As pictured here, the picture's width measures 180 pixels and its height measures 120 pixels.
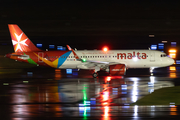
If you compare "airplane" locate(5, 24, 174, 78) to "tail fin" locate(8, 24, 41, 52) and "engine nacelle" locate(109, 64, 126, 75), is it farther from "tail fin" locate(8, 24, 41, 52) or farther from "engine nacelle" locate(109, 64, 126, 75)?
"engine nacelle" locate(109, 64, 126, 75)

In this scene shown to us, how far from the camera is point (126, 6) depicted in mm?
98750

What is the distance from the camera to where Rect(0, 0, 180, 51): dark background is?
5933 cm

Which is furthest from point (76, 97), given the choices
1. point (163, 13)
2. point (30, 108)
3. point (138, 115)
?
point (163, 13)

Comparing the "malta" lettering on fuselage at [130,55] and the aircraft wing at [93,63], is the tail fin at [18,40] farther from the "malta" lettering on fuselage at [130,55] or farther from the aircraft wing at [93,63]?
the "malta" lettering on fuselage at [130,55]

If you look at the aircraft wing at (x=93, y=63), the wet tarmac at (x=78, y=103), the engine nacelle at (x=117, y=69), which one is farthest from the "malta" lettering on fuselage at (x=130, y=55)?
the wet tarmac at (x=78, y=103)

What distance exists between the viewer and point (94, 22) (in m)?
79.5

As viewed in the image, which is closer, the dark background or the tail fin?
the tail fin

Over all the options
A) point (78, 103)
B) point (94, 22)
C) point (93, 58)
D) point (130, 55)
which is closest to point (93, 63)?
point (93, 58)

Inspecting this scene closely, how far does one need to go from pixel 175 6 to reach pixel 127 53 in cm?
7680

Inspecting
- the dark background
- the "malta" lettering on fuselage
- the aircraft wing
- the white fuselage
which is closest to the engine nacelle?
the aircraft wing

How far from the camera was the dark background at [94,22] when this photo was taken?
195 feet

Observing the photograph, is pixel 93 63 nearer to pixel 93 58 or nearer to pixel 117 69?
pixel 93 58

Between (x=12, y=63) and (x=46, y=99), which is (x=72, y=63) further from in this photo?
(x=12, y=63)

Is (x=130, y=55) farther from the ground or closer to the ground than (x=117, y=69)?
farther from the ground
